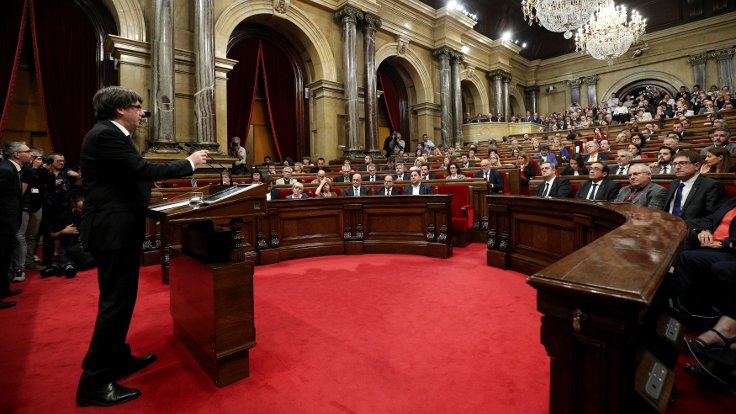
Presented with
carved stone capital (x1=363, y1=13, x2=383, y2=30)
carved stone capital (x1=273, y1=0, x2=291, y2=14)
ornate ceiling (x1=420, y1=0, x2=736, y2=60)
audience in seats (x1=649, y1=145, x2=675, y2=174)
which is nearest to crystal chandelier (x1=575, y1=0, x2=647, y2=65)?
ornate ceiling (x1=420, y1=0, x2=736, y2=60)

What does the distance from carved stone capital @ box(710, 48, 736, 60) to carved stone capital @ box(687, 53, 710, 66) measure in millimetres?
206

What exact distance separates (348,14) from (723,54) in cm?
1514

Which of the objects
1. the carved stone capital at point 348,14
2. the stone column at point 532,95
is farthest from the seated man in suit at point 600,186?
the stone column at point 532,95

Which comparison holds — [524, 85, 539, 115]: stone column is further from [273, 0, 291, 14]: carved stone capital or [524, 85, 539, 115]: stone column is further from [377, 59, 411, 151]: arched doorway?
[273, 0, 291, 14]: carved stone capital

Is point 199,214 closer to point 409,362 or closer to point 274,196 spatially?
point 409,362

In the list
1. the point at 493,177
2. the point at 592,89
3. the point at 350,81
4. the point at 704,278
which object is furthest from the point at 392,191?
the point at 592,89

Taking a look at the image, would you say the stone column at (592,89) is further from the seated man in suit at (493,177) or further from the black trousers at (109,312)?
the black trousers at (109,312)

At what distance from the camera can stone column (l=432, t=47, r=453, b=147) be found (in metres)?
13.8

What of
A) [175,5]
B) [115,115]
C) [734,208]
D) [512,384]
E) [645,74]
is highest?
[645,74]

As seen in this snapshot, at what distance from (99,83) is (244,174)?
355 centimetres

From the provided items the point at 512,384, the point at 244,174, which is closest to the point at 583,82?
the point at 244,174

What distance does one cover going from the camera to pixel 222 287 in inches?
→ 69.8

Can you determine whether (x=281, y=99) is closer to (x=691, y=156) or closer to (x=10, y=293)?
(x=10, y=293)

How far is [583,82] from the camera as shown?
1855 cm
